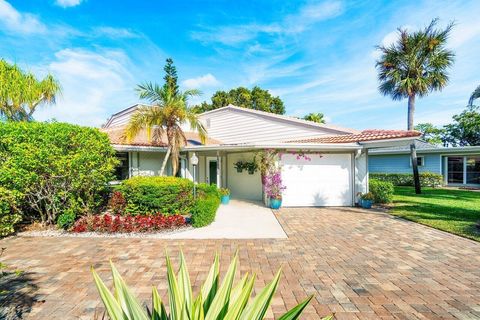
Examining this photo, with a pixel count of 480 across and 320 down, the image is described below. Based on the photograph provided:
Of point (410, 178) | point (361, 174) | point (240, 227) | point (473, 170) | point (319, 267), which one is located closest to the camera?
point (319, 267)

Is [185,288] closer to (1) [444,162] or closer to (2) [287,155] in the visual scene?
(2) [287,155]

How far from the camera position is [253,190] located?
45.3 feet

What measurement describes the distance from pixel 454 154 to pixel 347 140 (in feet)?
52.1

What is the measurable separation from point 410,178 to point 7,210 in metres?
25.7

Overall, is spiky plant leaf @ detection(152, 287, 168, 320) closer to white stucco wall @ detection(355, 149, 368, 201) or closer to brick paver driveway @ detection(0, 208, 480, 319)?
brick paver driveway @ detection(0, 208, 480, 319)

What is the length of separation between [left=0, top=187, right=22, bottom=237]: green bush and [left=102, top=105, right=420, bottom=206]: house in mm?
4743

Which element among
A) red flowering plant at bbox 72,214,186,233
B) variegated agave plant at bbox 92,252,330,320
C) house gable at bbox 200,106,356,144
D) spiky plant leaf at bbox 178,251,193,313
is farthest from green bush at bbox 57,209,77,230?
house gable at bbox 200,106,356,144

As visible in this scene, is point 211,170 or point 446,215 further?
point 211,170

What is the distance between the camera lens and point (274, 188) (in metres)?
10.7

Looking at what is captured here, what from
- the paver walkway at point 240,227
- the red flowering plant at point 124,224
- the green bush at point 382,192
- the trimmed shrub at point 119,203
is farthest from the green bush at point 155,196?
the green bush at point 382,192

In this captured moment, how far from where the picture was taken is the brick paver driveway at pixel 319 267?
3412 mm

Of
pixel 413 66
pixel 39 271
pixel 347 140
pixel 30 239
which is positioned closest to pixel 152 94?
pixel 30 239

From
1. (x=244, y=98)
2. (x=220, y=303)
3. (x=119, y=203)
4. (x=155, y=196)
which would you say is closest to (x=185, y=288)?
(x=220, y=303)

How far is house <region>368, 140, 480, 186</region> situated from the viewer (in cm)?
1977
